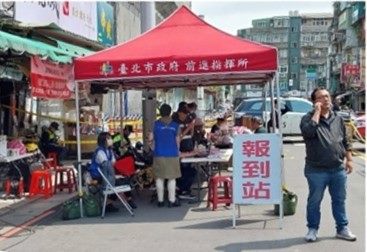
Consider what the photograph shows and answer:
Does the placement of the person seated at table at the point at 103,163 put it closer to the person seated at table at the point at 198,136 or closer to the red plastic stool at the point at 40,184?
the red plastic stool at the point at 40,184

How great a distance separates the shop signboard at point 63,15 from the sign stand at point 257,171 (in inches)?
256

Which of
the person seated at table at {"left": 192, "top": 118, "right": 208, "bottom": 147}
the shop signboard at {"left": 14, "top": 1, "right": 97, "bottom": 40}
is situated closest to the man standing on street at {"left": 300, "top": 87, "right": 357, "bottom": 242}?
the person seated at table at {"left": 192, "top": 118, "right": 208, "bottom": 147}

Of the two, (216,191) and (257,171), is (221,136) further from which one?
(257,171)

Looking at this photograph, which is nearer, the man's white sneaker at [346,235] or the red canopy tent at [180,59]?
the man's white sneaker at [346,235]

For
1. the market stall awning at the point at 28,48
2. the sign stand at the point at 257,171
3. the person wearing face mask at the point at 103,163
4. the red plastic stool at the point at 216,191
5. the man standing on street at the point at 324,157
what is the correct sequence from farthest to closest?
the market stall awning at the point at 28,48, the red plastic stool at the point at 216,191, the person wearing face mask at the point at 103,163, the sign stand at the point at 257,171, the man standing on street at the point at 324,157

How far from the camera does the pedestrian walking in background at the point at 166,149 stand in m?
9.87

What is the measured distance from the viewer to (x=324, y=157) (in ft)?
23.0

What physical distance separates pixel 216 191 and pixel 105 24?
1354 centimetres

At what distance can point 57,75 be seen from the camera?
42.7 ft

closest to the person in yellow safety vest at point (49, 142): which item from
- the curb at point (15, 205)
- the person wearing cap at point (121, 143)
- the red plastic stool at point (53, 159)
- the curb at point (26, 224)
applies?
the red plastic stool at point (53, 159)

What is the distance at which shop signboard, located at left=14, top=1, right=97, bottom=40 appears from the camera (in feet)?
43.8

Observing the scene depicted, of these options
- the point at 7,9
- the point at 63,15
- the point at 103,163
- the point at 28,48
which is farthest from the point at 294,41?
the point at 103,163

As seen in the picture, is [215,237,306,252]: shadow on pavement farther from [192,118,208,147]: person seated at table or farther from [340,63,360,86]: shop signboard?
[340,63,360,86]: shop signboard

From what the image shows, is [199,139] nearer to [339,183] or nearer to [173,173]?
[173,173]
